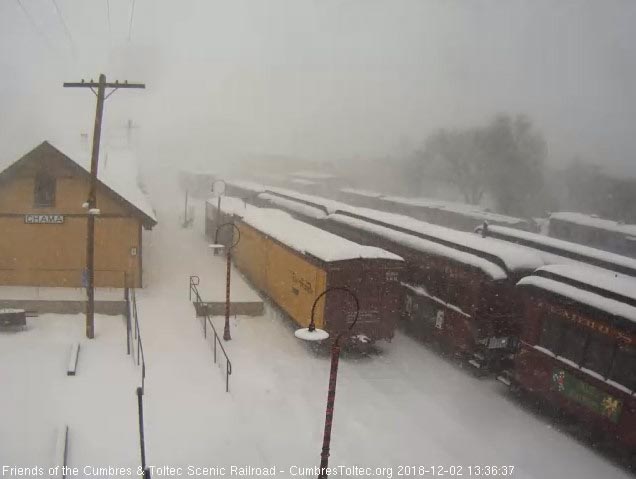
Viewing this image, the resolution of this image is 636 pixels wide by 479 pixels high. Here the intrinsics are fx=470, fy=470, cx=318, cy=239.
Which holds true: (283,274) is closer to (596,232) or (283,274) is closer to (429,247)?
(429,247)

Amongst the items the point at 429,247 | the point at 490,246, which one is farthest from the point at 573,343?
the point at 429,247

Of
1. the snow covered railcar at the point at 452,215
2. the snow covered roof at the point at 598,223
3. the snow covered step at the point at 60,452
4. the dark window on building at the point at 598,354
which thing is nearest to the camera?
the snow covered step at the point at 60,452

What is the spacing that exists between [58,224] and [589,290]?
19.1 metres

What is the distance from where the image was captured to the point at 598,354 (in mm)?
11180

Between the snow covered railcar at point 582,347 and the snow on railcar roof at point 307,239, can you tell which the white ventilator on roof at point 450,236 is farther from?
the snow on railcar roof at point 307,239

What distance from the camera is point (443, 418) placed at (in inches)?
482

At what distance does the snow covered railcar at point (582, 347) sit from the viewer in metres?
10.5

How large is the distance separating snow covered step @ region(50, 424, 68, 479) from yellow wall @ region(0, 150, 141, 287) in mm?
10717

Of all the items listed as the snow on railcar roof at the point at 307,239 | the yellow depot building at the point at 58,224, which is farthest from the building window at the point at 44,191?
the snow on railcar roof at the point at 307,239

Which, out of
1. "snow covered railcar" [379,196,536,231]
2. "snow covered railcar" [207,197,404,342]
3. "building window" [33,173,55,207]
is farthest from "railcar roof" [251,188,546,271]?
"snow covered railcar" [379,196,536,231]

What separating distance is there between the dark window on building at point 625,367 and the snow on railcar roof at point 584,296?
790mm

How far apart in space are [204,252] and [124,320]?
11483 millimetres

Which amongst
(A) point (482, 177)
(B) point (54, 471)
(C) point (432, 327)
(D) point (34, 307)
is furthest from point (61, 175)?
(A) point (482, 177)

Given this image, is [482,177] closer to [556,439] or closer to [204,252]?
[204,252]
